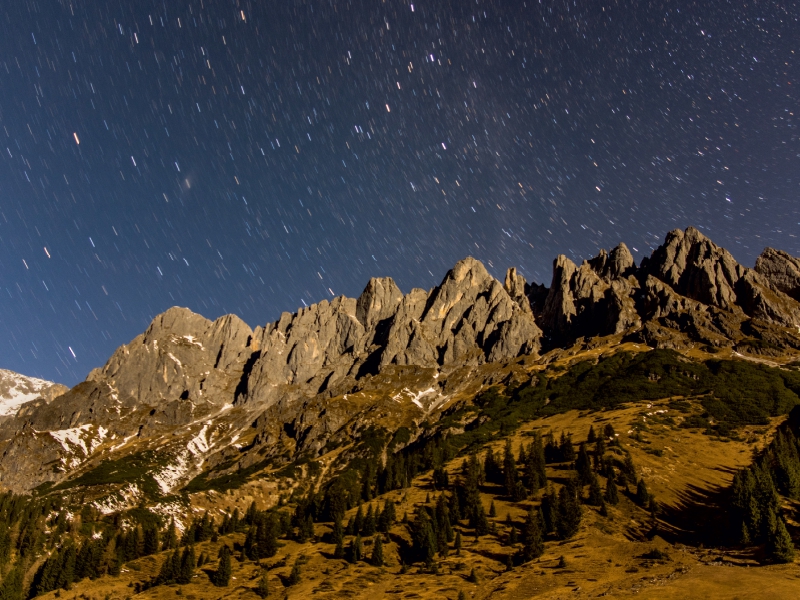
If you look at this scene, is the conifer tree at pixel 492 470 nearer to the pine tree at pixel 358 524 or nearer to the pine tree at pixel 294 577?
the pine tree at pixel 358 524

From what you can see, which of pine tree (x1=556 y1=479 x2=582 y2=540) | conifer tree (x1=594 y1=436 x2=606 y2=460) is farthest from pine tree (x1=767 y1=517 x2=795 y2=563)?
conifer tree (x1=594 y1=436 x2=606 y2=460)

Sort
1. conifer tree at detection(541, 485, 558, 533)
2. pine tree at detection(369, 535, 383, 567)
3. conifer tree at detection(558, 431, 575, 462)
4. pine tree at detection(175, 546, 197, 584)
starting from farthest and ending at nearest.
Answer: conifer tree at detection(558, 431, 575, 462) < pine tree at detection(175, 546, 197, 584) < pine tree at detection(369, 535, 383, 567) < conifer tree at detection(541, 485, 558, 533)

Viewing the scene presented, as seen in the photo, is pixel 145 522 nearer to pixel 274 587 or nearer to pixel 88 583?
pixel 88 583

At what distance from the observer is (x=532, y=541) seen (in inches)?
2950

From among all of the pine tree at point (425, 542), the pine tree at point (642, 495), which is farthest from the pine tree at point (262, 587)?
the pine tree at point (642, 495)

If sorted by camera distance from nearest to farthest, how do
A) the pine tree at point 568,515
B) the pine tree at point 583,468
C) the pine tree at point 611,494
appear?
the pine tree at point 568,515, the pine tree at point 611,494, the pine tree at point 583,468

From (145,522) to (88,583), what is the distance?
7702 centimetres

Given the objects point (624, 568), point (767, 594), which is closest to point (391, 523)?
point (624, 568)

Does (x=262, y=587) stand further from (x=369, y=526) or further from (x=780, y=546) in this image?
(x=780, y=546)

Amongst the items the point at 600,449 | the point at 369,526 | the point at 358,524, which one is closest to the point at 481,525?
the point at 369,526

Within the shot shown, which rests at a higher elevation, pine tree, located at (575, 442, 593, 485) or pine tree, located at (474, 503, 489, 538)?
pine tree, located at (575, 442, 593, 485)

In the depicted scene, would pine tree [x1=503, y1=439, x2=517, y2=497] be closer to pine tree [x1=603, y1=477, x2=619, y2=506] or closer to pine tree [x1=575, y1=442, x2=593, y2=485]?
pine tree [x1=575, y1=442, x2=593, y2=485]

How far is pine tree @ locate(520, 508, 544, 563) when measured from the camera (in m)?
73.1

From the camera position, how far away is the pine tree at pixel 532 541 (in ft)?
240
